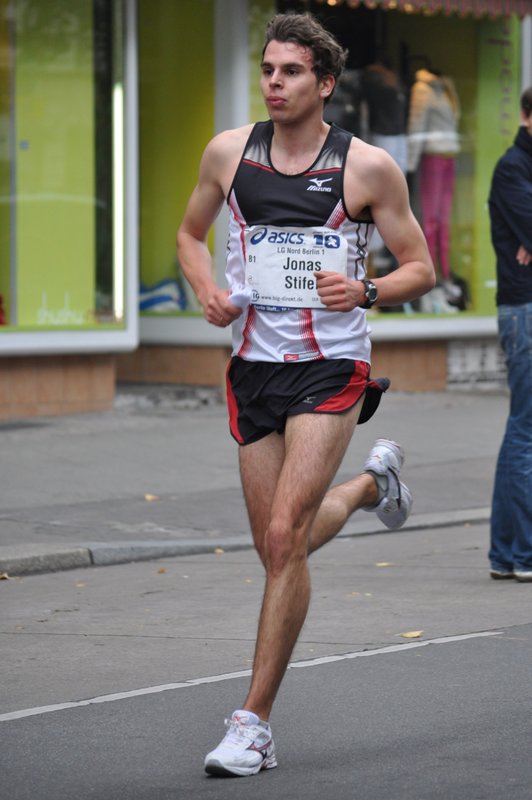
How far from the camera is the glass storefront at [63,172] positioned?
13922mm

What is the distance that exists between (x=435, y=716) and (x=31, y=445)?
734 centimetres

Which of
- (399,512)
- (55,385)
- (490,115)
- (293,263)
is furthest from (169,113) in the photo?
(293,263)

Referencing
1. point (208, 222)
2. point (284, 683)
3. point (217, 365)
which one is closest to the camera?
point (208, 222)

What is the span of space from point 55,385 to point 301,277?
29.8ft

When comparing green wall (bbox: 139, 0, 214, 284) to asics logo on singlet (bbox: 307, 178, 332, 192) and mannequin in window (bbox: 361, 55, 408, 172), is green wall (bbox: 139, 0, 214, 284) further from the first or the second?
asics logo on singlet (bbox: 307, 178, 332, 192)

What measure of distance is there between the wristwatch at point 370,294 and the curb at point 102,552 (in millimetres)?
3689

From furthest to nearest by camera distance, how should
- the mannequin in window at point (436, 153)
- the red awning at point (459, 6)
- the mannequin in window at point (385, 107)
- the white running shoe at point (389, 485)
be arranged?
1. the mannequin in window at point (436, 153)
2. the mannequin in window at point (385, 107)
3. the red awning at point (459, 6)
4. the white running shoe at point (389, 485)

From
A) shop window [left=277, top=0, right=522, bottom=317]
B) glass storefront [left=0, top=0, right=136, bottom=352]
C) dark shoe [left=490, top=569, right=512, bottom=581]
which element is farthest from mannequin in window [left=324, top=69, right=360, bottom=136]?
dark shoe [left=490, top=569, right=512, bottom=581]

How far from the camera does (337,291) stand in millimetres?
4871

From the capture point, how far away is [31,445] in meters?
12.3

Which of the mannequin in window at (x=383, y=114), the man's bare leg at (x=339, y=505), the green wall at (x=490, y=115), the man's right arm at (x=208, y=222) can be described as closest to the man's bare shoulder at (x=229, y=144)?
the man's right arm at (x=208, y=222)

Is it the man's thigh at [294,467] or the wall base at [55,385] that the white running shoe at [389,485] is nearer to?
the man's thigh at [294,467]

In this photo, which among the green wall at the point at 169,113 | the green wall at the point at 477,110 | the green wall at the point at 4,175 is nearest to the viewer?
the green wall at the point at 4,175

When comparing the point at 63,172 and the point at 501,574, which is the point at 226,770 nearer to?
the point at 501,574
